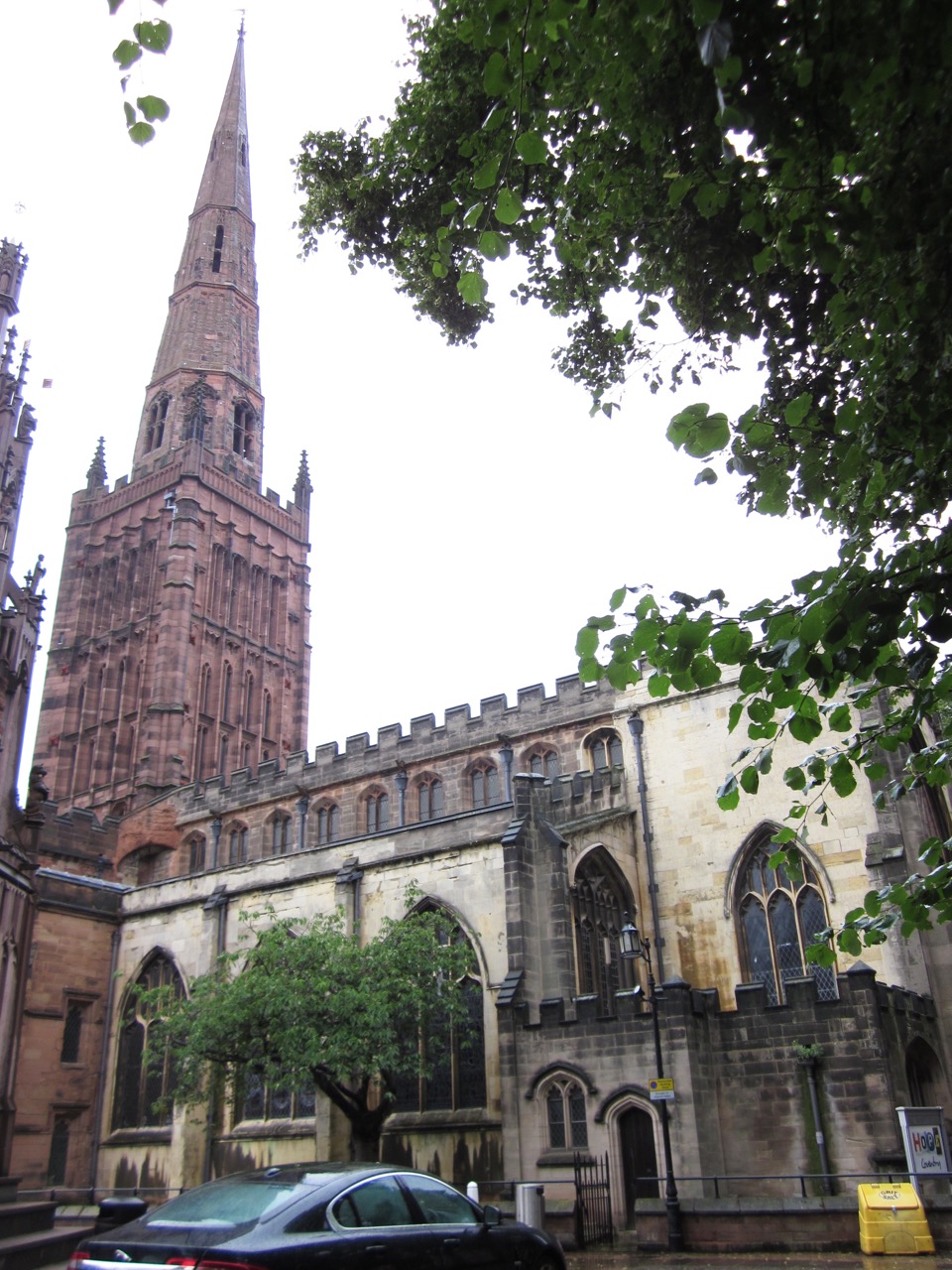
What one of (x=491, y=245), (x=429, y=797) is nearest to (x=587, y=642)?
(x=491, y=245)

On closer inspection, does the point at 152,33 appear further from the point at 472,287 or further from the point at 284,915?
the point at 284,915

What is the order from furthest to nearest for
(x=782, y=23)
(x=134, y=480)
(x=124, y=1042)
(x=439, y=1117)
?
(x=134, y=480) → (x=124, y=1042) → (x=439, y=1117) → (x=782, y=23)

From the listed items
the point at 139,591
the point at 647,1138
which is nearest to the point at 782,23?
the point at 647,1138

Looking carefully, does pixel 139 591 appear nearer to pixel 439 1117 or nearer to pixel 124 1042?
pixel 124 1042

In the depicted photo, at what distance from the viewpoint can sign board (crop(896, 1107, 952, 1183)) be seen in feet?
47.4

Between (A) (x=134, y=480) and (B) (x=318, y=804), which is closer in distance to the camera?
(B) (x=318, y=804)

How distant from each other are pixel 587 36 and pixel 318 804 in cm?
3235

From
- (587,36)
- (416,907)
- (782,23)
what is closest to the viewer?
(782,23)

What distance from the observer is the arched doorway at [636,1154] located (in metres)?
17.5

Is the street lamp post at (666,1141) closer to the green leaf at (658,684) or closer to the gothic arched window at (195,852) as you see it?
the green leaf at (658,684)

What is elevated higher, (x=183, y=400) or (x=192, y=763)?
(x=183, y=400)

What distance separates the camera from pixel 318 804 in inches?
1427

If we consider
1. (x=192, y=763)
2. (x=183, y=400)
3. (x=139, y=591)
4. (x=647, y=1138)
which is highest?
(x=183, y=400)

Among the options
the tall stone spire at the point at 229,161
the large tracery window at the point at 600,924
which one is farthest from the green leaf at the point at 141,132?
the tall stone spire at the point at 229,161
